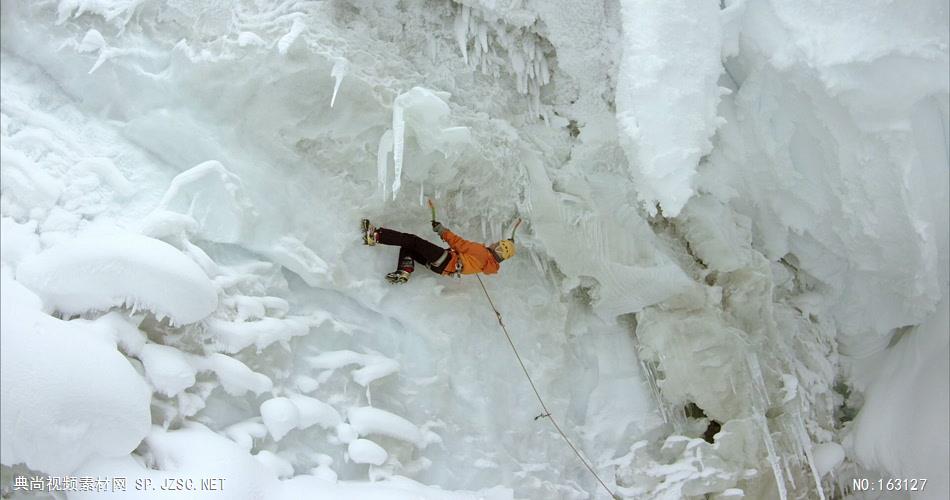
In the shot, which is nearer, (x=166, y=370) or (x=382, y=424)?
(x=166, y=370)

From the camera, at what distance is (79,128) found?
3.23 metres

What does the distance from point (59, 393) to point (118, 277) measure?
515mm

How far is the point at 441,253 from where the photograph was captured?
12.6 feet

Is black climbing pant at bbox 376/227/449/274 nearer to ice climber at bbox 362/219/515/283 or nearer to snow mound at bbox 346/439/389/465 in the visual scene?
ice climber at bbox 362/219/515/283

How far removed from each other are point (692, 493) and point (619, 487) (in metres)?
0.48

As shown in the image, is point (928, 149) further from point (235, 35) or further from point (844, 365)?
point (235, 35)

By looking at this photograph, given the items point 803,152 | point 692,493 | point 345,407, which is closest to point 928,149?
point 803,152

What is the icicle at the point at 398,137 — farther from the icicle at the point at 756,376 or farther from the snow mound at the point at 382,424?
the icicle at the point at 756,376

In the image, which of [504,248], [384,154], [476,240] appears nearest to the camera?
[384,154]

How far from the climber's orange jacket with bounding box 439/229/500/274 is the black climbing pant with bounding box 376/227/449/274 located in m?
0.05

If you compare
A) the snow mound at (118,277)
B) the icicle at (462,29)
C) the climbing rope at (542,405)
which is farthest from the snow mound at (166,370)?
the icicle at (462,29)

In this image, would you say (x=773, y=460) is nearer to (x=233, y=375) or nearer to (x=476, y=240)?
(x=476, y=240)

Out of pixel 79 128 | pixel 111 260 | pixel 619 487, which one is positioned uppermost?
pixel 79 128

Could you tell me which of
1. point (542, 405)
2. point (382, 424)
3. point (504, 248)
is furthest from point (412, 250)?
point (542, 405)
